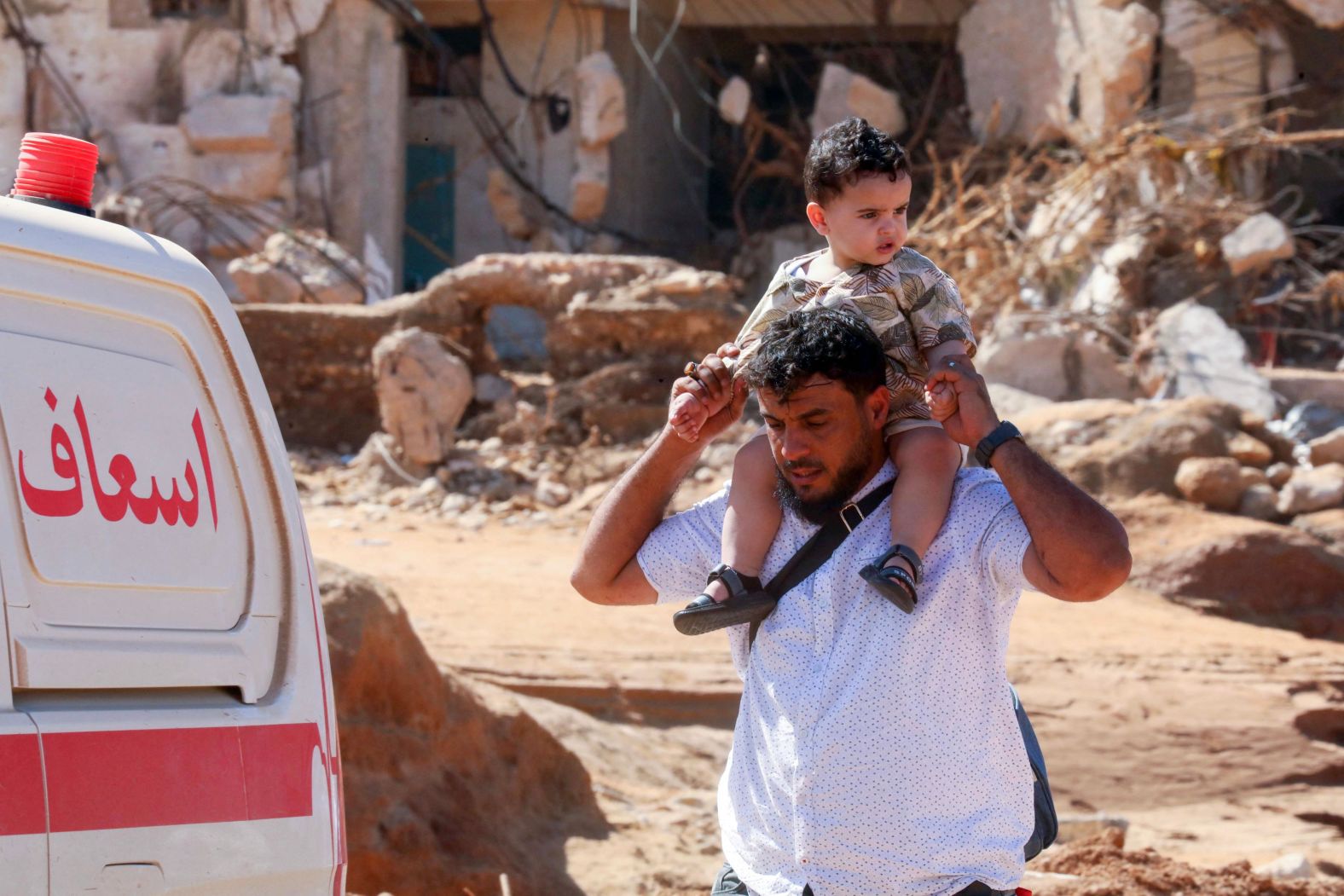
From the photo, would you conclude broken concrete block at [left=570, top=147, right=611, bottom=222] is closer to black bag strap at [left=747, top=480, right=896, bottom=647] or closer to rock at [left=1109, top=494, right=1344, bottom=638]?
rock at [left=1109, top=494, right=1344, bottom=638]

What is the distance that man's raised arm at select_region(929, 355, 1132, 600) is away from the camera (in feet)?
7.64

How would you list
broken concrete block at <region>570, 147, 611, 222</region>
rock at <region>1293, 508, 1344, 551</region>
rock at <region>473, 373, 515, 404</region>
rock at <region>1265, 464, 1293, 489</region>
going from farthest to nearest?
1. broken concrete block at <region>570, 147, 611, 222</region>
2. rock at <region>473, 373, 515, 404</region>
3. rock at <region>1265, 464, 1293, 489</region>
4. rock at <region>1293, 508, 1344, 551</region>

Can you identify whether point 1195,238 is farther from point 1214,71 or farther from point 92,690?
point 92,690

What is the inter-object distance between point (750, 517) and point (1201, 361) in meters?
11.2

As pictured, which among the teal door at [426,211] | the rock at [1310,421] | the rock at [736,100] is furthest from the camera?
the teal door at [426,211]

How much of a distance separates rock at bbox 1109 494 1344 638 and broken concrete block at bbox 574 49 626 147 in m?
10.4

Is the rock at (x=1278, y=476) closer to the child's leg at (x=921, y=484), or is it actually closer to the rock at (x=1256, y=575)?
the rock at (x=1256, y=575)

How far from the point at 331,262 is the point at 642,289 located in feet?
14.5

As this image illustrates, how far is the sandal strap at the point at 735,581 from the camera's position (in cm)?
258

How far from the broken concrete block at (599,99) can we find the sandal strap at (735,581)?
1607 cm

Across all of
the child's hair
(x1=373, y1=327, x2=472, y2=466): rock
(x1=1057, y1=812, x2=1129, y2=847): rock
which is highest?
→ the child's hair

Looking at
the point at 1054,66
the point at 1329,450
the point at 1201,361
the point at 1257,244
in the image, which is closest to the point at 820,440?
the point at 1329,450

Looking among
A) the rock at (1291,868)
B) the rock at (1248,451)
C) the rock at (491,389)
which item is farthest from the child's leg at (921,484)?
the rock at (491,389)

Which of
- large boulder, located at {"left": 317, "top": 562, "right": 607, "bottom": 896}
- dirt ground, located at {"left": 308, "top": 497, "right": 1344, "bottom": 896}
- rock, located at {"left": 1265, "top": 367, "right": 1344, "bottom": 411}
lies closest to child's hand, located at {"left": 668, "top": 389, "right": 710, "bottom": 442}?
large boulder, located at {"left": 317, "top": 562, "right": 607, "bottom": 896}
